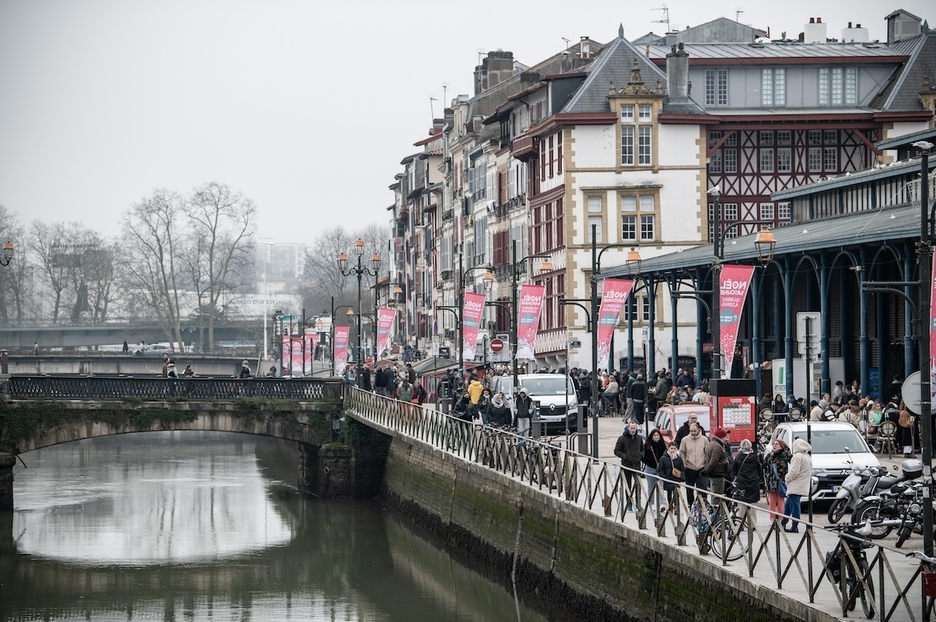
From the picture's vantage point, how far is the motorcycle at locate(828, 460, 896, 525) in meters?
24.5

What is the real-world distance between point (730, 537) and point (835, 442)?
874cm

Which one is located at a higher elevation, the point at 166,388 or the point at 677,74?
the point at 677,74

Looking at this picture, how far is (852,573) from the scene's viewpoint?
55.6 feet

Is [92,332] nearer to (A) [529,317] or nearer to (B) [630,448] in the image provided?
(A) [529,317]

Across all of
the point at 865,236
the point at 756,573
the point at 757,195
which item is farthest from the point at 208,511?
the point at 756,573

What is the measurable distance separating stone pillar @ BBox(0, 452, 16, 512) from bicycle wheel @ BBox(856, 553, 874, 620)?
37.2 metres

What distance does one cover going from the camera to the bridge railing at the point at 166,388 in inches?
2034

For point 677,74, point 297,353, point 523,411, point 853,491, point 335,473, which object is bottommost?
point 335,473

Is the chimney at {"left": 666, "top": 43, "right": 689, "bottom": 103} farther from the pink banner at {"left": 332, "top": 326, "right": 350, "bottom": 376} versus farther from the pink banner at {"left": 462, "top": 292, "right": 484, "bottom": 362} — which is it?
the pink banner at {"left": 462, "top": 292, "right": 484, "bottom": 362}

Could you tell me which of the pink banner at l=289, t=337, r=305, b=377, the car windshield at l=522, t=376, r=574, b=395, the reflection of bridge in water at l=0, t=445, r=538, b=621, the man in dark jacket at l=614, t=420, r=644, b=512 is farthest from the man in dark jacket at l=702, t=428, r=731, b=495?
the pink banner at l=289, t=337, r=305, b=377

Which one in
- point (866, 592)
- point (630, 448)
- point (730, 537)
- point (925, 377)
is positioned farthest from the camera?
point (630, 448)

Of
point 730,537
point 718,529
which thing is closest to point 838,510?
point 718,529

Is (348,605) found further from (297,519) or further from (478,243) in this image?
(478,243)

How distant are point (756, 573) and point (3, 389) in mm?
36286
